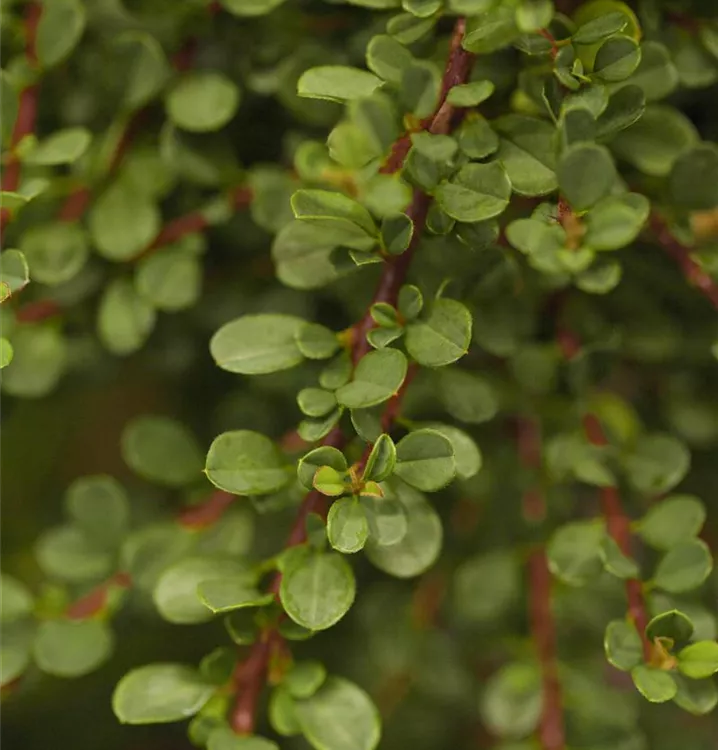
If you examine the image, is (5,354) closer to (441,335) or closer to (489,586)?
(441,335)

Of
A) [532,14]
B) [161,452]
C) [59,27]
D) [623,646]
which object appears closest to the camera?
[532,14]

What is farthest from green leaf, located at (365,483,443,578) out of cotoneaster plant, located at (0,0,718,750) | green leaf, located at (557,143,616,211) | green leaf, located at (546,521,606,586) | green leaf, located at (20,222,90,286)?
green leaf, located at (20,222,90,286)

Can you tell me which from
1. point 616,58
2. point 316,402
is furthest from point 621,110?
point 316,402

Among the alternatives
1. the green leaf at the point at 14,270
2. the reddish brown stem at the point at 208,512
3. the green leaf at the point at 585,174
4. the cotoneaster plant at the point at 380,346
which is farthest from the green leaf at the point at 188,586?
the green leaf at the point at 585,174

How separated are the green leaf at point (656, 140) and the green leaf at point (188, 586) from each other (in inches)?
15.2

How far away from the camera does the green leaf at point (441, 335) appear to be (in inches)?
21.3

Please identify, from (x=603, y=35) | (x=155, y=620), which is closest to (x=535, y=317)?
(x=603, y=35)

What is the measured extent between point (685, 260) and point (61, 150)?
17.4 inches

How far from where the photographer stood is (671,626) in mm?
564

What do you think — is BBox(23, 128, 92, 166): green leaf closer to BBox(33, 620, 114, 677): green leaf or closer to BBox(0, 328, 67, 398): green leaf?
BBox(0, 328, 67, 398): green leaf

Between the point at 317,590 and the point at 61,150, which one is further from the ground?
the point at 61,150

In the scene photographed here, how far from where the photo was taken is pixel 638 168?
0.68 m

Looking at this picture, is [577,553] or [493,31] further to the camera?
[577,553]

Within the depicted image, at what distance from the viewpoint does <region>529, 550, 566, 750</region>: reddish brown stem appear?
75cm
